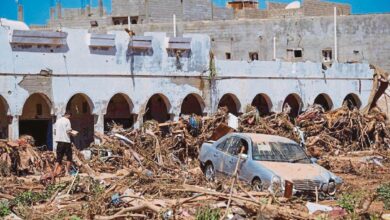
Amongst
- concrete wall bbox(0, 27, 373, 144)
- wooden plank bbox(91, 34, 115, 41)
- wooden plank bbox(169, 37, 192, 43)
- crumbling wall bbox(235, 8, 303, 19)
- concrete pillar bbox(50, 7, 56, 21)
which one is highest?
concrete pillar bbox(50, 7, 56, 21)

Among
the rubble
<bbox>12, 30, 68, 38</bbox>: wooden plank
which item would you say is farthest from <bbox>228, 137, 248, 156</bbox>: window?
<bbox>12, 30, 68, 38</bbox>: wooden plank

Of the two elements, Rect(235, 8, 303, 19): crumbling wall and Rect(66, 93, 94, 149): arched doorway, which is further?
Rect(235, 8, 303, 19): crumbling wall

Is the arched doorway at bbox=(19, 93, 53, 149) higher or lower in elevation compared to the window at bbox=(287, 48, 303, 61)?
lower

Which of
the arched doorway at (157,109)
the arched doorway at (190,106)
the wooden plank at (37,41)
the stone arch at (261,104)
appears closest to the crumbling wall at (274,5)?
the stone arch at (261,104)

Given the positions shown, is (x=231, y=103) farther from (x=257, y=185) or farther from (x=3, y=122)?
(x=257, y=185)

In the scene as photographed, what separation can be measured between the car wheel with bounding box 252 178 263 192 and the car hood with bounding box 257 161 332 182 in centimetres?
38

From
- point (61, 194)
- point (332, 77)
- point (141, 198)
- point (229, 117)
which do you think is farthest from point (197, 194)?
point (332, 77)

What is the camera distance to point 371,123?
30.1m

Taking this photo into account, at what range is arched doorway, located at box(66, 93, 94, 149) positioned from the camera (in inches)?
1133

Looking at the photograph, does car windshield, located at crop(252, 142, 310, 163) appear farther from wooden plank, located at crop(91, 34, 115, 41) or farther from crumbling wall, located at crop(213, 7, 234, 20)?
crumbling wall, located at crop(213, 7, 234, 20)

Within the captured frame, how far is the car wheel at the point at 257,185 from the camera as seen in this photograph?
15.3 m

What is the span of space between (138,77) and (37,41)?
15.1 ft

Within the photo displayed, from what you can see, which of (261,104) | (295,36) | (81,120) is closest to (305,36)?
(295,36)

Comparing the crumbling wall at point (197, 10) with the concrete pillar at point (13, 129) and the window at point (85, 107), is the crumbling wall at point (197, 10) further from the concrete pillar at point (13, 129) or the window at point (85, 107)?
the concrete pillar at point (13, 129)
